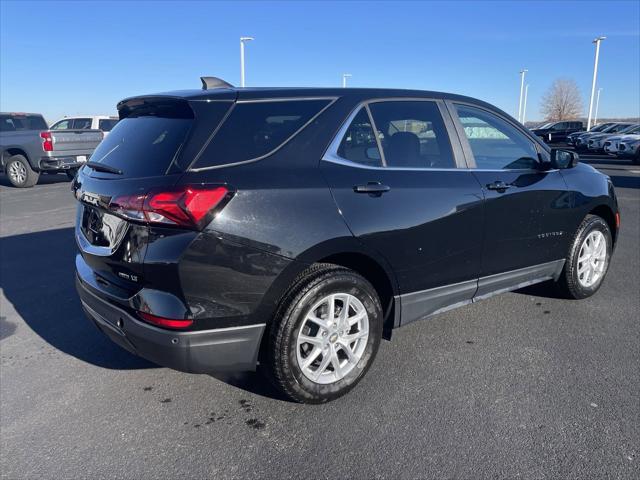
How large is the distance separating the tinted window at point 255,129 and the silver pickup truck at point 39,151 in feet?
39.0

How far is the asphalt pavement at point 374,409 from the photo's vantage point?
2562 mm

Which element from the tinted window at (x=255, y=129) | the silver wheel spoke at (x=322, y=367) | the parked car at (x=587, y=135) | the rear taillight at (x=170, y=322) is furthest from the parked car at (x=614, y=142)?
the rear taillight at (x=170, y=322)

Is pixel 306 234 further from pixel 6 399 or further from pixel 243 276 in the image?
pixel 6 399

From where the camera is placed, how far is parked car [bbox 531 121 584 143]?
40281 mm

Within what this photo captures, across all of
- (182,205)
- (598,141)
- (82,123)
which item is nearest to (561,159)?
(182,205)

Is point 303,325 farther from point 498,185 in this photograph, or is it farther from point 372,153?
point 498,185

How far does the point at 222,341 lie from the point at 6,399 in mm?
1582

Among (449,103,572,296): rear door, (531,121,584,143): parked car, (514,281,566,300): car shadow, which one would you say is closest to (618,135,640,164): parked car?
(531,121,584,143): parked car

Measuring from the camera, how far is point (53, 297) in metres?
4.95

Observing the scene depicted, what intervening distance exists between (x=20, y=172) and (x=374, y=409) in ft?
45.9

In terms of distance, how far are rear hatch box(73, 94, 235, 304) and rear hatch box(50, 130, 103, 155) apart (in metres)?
11.4

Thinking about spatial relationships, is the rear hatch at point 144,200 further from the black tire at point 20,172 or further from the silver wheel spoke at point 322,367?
the black tire at point 20,172

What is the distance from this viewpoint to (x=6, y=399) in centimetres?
322

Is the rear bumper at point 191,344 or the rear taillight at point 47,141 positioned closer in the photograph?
the rear bumper at point 191,344
